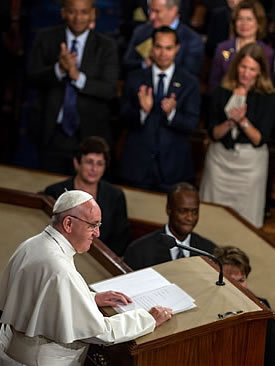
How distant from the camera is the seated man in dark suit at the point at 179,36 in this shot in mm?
7473

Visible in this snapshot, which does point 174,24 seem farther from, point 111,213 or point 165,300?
point 165,300

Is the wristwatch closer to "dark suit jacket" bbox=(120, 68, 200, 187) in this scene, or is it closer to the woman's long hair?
the woman's long hair

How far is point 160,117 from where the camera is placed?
7020 mm

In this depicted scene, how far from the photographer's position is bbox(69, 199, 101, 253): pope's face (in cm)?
A: 379

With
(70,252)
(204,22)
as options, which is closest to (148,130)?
(204,22)

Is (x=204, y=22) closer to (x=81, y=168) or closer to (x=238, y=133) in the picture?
(x=238, y=133)

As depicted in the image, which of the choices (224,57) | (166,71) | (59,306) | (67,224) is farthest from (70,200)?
(224,57)

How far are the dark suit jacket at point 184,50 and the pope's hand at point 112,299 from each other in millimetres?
3754

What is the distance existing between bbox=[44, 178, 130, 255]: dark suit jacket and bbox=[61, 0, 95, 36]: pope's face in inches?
61.6

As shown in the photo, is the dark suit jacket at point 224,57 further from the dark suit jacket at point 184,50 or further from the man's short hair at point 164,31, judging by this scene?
the man's short hair at point 164,31

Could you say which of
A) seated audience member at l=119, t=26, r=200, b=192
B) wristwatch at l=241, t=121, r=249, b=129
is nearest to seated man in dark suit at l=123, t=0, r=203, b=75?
seated audience member at l=119, t=26, r=200, b=192

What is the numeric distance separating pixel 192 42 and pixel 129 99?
0.81m

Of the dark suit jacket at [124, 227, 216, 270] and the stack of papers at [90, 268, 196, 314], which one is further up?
the stack of papers at [90, 268, 196, 314]

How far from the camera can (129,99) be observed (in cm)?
712
